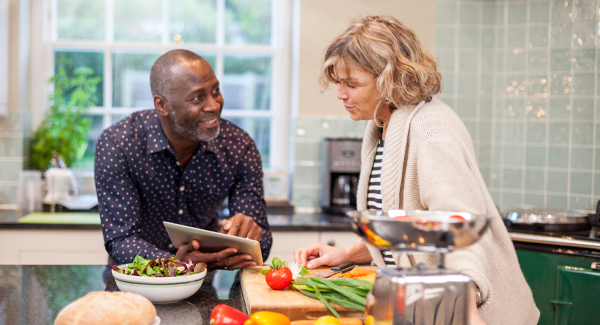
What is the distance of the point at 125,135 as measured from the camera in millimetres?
1980

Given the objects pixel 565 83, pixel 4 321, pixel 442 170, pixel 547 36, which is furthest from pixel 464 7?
pixel 4 321

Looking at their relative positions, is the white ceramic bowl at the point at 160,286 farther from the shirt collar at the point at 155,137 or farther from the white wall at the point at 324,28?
the white wall at the point at 324,28

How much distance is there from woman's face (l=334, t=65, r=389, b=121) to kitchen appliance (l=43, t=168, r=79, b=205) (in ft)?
7.45

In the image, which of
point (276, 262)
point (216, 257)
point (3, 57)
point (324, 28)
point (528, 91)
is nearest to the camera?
point (276, 262)

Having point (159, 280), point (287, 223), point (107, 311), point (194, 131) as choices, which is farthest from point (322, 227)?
point (107, 311)

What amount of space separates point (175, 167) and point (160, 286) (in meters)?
0.80

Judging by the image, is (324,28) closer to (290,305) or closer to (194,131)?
(194,131)

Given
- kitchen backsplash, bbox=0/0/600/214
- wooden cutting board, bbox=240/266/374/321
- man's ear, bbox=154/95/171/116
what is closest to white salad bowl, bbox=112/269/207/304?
wooden cutting board, bbox=240/266/374/321

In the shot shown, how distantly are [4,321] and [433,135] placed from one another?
1095 mm

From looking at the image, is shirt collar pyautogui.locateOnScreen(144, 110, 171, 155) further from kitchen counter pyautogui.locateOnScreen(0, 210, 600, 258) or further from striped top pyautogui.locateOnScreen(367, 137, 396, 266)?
kitchen counter pyautogui.locateOnScreen(0, 210, 600, 258)

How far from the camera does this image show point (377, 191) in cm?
161

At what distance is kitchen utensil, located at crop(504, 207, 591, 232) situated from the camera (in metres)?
2.70

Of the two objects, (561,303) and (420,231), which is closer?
(420,231)

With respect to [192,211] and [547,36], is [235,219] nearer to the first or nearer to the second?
[192,211]
